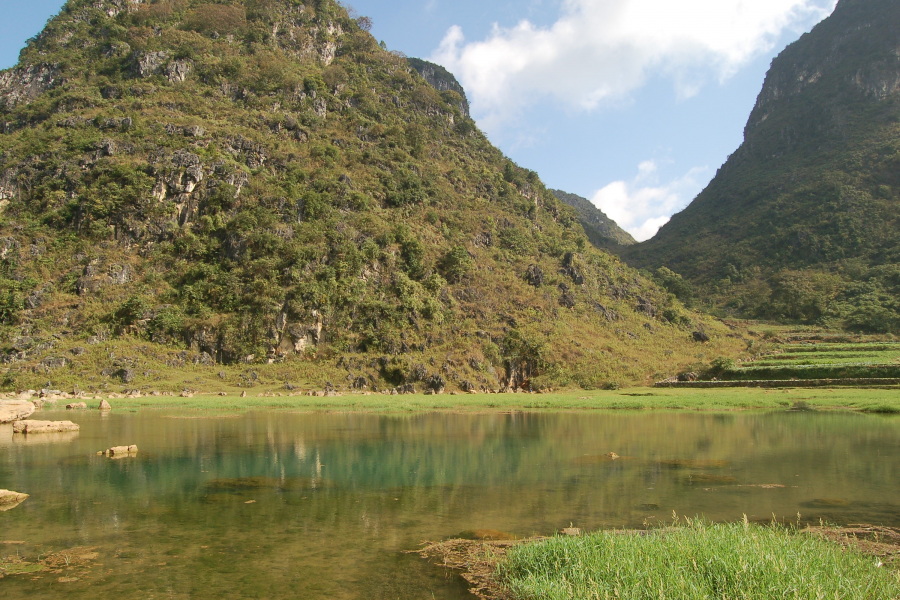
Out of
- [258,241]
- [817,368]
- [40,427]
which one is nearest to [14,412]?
[40,427]

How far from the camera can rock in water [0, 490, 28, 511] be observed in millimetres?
12383

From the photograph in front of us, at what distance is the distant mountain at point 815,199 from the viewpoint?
296 feet

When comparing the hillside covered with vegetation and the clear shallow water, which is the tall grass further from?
the hillside covered with vegetation

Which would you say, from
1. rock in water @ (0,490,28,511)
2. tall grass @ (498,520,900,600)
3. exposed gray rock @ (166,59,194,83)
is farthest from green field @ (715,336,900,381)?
exposed gray rock @ (166,59,194,83)

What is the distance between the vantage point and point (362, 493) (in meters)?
13.6

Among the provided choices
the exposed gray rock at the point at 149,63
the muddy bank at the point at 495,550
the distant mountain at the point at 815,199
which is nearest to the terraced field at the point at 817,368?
the distant mountain at the point at 815,199

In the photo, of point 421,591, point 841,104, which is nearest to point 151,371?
point 421,591

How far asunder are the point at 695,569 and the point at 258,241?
59.2 meters

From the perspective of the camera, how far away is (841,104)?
136 metres

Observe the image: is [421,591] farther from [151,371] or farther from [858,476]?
[151,371]

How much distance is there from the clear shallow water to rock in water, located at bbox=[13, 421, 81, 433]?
1.40 m

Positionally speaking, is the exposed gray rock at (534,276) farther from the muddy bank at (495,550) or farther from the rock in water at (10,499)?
the rock in water at (10,499)

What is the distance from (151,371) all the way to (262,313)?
11598 millimetres

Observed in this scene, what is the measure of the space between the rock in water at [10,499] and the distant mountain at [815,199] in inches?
3609
